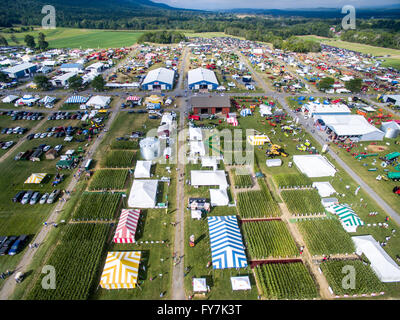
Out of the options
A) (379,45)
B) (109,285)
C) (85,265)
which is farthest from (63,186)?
(379,45)

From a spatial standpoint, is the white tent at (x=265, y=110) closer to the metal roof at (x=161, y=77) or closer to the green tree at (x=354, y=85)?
the metal roof at (x=161, y=77)

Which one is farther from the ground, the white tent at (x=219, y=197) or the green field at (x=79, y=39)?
the green field at (x=79, y=39)

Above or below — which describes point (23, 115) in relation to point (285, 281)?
above

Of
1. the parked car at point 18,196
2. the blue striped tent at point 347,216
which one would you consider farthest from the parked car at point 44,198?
the blue striped tent at point 347,216

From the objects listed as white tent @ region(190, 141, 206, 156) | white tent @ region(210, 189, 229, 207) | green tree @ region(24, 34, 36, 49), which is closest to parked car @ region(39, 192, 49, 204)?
white tent @ region(190, 141, 206, 156)

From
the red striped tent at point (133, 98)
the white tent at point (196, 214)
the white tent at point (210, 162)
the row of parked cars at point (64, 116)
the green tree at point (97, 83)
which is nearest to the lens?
the white tent at point (196, 214)

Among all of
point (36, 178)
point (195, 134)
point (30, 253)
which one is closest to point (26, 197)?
point (36, 178)

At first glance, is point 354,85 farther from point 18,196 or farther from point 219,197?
point 18,196
